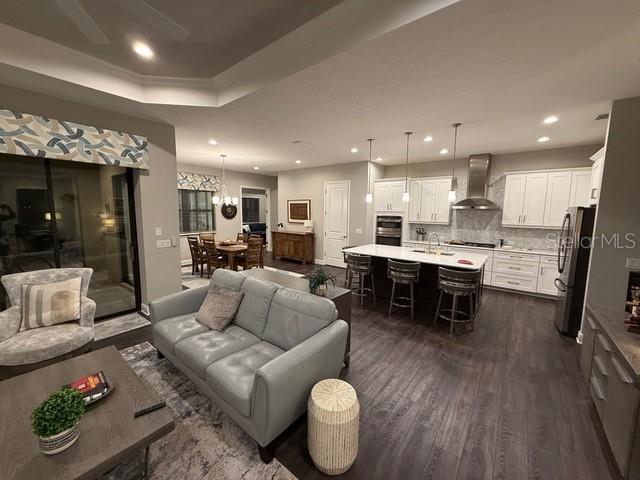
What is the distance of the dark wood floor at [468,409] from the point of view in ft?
5.57

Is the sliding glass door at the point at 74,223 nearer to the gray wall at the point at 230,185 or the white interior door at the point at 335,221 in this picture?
the gray wall at the point at 230,185

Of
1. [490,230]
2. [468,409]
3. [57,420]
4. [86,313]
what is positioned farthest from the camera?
[490,230]

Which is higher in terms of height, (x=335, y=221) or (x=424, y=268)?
(x=335, y=221)

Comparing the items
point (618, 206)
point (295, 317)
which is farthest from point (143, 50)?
point (618, 206)

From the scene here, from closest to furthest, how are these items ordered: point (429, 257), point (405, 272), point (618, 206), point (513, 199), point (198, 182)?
point (618, 206)
point (405, 272)
point (429, 257)
point (513, 199)
point (198, 182)

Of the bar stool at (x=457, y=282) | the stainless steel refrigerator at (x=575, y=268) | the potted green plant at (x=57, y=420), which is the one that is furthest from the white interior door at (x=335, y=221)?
the potted green plant at (x=57, y=420)

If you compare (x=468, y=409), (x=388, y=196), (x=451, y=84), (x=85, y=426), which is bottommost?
(x=468, y=409)

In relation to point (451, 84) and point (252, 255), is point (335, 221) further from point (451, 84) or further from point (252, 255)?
point (451, 84)

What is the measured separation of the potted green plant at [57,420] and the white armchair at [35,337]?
1.43 m

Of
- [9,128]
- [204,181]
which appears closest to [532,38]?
[9,128]

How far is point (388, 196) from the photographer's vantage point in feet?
21.5

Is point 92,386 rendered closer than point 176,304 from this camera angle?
Yes

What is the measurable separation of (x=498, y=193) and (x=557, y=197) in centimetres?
98

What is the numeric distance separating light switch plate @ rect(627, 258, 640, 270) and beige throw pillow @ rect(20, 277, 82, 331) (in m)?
5.95
